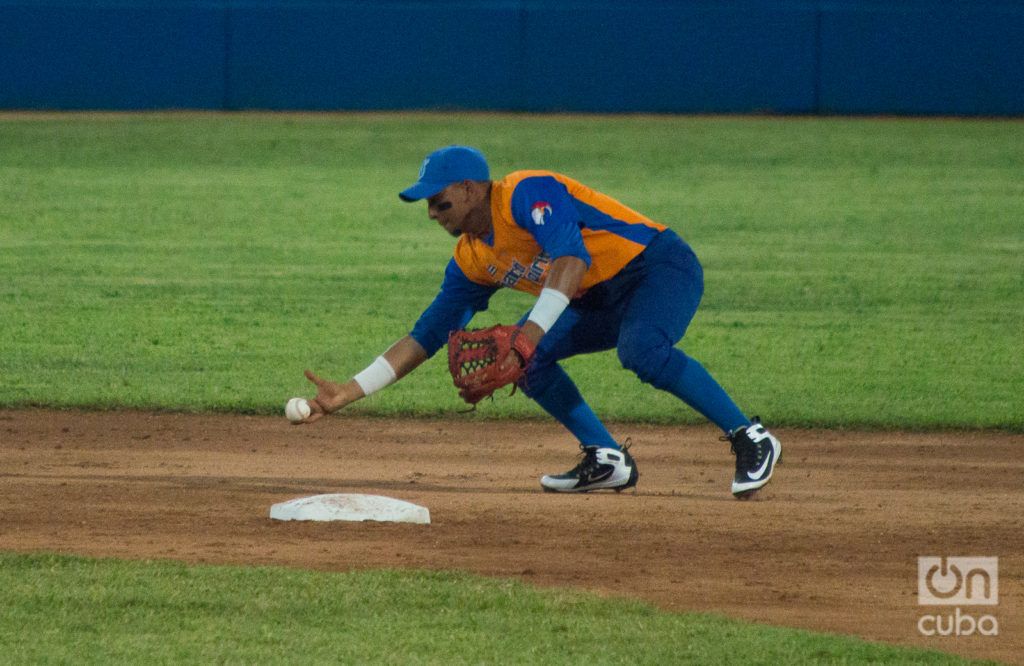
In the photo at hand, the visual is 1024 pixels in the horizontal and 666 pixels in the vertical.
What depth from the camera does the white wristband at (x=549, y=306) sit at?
20.0 feet

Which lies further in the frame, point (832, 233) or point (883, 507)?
point (832, 233)

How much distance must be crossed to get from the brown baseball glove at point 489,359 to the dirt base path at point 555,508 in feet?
1.87

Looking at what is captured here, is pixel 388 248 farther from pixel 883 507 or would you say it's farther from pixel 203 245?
pixel 883 507

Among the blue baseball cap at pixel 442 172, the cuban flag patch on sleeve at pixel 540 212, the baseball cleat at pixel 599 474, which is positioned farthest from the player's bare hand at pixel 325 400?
the baseball cleat at pixel 599 474

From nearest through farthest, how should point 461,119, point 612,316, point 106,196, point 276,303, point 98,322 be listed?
point 612,316, point 98,322, point 276,303, point 106,196, point 461,119

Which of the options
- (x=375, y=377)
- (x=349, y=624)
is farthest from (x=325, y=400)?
(x=349, y=624)

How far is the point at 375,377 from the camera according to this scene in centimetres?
653

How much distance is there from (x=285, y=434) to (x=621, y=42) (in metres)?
20.0

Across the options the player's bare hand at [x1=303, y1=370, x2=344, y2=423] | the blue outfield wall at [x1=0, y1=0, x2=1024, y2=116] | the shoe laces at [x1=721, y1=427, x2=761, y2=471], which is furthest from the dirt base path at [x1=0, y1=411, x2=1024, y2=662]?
the blue outfield wall at [x1=0, y1=0, x2=1024, y2=116]

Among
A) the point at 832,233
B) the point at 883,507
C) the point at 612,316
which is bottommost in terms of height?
the point at 883,507

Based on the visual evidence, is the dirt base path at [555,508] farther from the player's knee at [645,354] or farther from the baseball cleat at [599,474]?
the player's knee at [645,354]

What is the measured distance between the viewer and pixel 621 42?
27.5 m

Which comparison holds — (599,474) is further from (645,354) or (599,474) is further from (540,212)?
(540,212)

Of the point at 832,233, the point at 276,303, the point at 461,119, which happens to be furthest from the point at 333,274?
the point at 461,119
